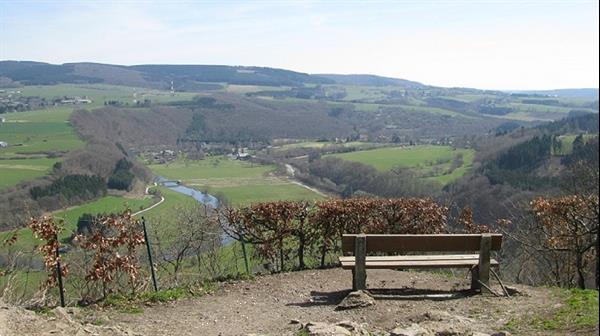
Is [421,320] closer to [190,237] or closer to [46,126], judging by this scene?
[190,237]

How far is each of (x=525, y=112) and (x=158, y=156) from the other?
97.4 meters

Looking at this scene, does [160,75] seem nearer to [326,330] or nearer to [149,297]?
[149,297]

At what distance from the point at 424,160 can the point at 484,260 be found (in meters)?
58.4

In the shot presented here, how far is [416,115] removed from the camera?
12938 centimetres

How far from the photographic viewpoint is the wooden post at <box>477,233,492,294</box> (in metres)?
7.96

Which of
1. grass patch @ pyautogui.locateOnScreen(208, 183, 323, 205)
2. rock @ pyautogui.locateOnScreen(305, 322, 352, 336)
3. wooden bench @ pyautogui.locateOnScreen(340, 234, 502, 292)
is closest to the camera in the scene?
rock @ pyautogui.locateOnScreen(305, 322, 352, 336)

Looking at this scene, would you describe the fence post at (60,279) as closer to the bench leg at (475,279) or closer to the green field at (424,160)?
the bench leg at (475,279)

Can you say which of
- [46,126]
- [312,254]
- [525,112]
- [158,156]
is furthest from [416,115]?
[312,254]

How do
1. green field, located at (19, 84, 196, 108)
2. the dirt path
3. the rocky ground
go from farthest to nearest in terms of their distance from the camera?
green field, located at (19, 84, 196, 108)
the dirt path
the rocky ground

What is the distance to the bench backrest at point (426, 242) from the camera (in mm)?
7980

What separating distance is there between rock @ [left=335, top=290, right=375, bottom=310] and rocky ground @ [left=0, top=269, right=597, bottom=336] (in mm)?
14

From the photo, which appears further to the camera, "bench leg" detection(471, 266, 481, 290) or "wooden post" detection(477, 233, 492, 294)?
"bench leg" detection(471, 266, 481, 290)

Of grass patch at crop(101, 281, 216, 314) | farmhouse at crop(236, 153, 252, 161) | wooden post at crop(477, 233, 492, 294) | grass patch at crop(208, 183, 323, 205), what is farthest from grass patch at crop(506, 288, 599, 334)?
farmhouse at crop(236, 153, 252, 161)

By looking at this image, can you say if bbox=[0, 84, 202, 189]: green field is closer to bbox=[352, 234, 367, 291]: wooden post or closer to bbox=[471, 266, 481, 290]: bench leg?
bbox=[352, 234, 367, 291]: wooden post
